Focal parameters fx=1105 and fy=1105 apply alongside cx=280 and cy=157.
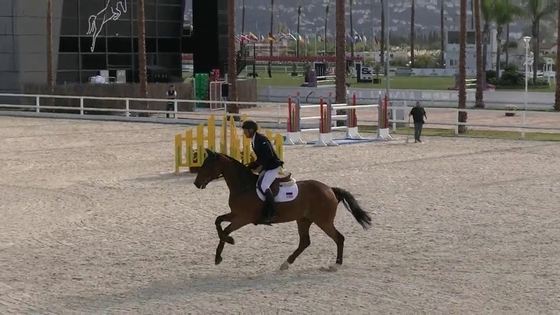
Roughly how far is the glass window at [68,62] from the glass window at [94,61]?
20.6 inches

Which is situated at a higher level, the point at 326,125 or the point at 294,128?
the point at 326,125

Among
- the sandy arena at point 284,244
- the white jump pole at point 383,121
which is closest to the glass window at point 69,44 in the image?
the white jump pole at point 383,121

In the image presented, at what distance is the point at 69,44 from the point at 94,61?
6.67 feet

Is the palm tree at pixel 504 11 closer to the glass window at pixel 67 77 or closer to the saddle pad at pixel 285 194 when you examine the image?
the glass window at pixel 67 77

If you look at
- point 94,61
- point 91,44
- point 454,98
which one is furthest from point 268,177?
point 94,61

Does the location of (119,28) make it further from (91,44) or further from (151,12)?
(151,12)

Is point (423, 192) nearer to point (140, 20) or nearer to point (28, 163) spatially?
point (28, 163)

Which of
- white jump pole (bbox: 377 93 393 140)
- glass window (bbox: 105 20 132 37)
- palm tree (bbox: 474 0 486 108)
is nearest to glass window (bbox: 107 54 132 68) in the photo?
glass window (bbox: 105 20 132 37)

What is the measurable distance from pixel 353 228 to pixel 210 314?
235 inches

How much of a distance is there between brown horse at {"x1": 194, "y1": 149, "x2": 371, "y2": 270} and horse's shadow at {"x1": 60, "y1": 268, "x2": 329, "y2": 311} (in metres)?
0.41

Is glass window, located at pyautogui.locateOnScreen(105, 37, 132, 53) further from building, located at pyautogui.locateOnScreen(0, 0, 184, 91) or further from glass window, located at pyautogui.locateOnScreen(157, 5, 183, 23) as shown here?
glass window, located at pyautogui.locateOnScreen(157, 5, 183, 23)

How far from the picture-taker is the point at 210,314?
11156 millimetres

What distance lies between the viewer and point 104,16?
59.1 m

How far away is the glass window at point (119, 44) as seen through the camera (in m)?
59.4
